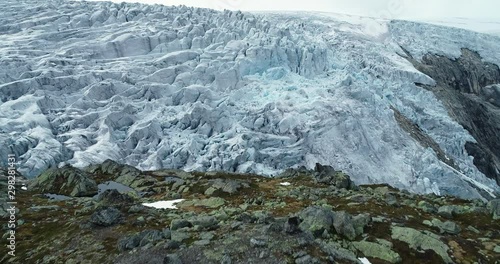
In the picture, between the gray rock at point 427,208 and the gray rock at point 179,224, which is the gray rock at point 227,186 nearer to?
the gray rock at point 179,224

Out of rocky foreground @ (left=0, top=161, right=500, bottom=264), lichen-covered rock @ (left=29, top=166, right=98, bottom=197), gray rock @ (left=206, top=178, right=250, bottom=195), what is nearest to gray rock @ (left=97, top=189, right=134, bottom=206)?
rocky foreground @ (left=0, top=161, right=500, bottom=264)

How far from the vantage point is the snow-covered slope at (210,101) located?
43531 millimetres

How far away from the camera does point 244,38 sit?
2416 inches

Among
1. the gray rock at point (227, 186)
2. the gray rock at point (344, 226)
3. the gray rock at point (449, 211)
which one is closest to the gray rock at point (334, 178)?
the gray rock at point (227, 186)

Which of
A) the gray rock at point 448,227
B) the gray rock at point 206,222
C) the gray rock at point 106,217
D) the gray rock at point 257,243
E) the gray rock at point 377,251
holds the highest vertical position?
the gray rock at point 257,243

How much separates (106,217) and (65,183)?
39.9 ft

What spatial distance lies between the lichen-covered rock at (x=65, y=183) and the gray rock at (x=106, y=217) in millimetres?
9837

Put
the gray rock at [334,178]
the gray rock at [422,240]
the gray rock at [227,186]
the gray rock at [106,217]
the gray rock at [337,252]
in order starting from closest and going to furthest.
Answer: the gray rock at [337,252] → the gray rock at [422,240] → the gray rock at [106,217] → the gray rock at [227,186] → the gray rock at [334,178]

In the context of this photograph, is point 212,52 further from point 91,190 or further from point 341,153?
point 91,190

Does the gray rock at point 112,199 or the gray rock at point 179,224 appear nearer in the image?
the gray rock at point 179,224

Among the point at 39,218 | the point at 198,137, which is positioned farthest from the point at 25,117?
the point at 39,218

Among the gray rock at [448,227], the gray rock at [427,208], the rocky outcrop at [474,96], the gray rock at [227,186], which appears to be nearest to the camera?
the gray rock at [448,227]

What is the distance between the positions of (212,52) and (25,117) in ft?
86.7

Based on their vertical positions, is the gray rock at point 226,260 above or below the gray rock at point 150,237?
above
